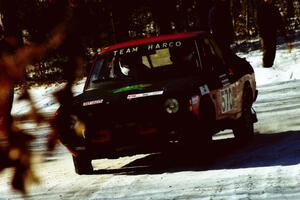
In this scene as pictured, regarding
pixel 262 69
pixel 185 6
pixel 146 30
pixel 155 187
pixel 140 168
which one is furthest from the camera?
pixel 146 30

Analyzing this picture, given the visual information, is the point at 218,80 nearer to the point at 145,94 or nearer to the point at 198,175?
the point at 145,94

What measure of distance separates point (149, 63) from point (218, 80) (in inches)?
36.0

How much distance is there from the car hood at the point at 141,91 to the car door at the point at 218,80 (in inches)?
13.2

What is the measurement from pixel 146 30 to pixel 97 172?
2288 centimetres

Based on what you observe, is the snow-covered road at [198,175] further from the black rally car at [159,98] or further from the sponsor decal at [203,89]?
the sponsor decal at [203,89]

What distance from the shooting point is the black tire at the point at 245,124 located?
8.59 metres

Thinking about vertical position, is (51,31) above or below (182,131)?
above

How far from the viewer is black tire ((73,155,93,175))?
7.47m

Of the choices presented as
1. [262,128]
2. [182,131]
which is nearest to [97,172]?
[182,131]

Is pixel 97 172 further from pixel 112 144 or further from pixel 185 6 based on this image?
pixel 185 6

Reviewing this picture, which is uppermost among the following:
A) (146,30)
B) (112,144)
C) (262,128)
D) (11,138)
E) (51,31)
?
(51,31)

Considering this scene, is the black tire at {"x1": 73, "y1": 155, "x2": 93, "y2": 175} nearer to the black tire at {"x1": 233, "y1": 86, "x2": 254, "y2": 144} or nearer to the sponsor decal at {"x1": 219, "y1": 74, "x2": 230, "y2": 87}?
the sponsor decal at {"x1": 219, "y1": 74, "x2": 230, "y2": 87}

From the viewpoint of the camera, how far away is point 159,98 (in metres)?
6.98

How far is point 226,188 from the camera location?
5.75 m
